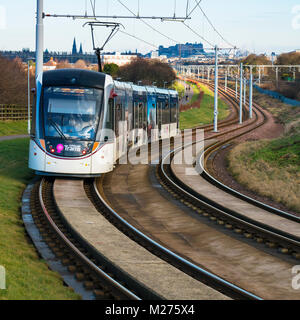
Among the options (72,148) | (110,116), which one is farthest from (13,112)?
(72,148)

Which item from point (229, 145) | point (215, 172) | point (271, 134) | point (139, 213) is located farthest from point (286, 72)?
point (139, 213)

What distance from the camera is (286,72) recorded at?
158000mm

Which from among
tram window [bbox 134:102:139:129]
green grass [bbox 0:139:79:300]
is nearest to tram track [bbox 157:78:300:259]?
tram window [bbox 134:102:139:129]

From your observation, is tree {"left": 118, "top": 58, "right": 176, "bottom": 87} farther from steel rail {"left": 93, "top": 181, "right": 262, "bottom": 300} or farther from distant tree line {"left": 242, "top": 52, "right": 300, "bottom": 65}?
steel rail {"left": 93, "top": 181, "right": 262, "bottom": 300}

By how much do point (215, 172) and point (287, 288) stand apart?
1654 centimetres

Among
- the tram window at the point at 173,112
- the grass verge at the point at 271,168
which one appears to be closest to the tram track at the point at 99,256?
the grass verge at the point at 271,168

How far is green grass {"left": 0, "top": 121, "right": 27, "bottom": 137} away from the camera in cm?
4603

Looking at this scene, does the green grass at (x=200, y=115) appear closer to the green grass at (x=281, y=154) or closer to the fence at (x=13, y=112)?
the fence at (x=13, y=112)

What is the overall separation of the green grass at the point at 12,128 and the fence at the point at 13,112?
1.98ft

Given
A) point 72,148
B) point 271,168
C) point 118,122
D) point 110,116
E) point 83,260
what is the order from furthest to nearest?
point 271,168 → point 118,122 → point 110,116 → point 72,148 → point 83,260

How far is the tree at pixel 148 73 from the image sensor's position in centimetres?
10450

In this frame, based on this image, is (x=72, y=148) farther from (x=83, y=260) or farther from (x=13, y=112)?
(x=13, y=112)

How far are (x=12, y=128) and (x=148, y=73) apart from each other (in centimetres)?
5940

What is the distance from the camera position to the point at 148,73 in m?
106
